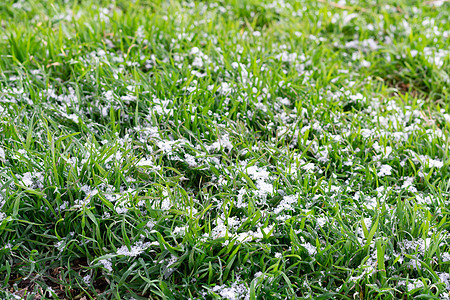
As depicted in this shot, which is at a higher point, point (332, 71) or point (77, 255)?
point (332, 71)

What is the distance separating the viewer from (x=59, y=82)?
7.93ft

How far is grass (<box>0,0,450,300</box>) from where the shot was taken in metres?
1.62

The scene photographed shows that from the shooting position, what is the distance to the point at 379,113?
8.09 feet

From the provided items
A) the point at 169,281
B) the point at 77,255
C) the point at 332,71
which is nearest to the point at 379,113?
the point at 332,71

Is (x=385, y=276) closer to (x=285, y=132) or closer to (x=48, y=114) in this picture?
(x=285, y=132)

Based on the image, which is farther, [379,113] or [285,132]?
[379,113]

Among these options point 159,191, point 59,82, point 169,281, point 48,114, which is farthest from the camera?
point 59,82

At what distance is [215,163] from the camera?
203 cm

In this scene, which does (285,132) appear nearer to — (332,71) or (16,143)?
(332,71)

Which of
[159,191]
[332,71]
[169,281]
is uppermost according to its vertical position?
[332,71]

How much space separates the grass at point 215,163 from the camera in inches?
63.7

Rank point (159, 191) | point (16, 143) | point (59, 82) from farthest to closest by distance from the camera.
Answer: point (59, 82)
point (16, 143)
point (159, 191)

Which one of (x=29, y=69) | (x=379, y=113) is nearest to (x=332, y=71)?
(x=379, y=113)

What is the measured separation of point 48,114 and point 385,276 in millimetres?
1878
